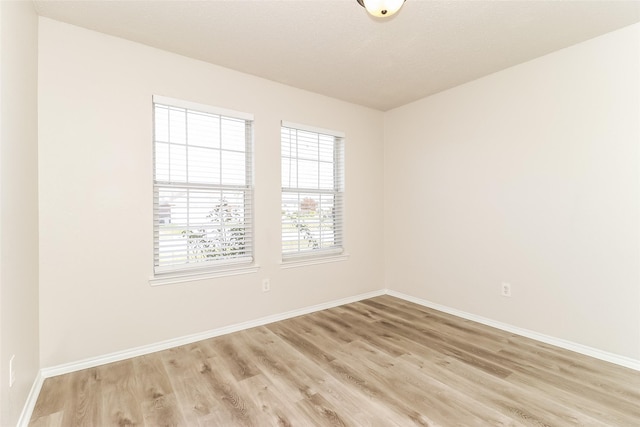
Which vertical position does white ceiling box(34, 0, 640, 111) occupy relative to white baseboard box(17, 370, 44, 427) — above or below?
above

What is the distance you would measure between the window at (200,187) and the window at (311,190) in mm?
472

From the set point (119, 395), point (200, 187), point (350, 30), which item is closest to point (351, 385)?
point (119, 395)

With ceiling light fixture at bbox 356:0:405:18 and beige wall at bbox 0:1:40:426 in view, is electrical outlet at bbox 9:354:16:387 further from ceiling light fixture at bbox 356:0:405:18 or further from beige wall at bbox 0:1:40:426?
ceiling light fixture at bbox 356:0:405:18

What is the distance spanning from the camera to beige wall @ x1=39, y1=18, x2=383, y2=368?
7.39 ft

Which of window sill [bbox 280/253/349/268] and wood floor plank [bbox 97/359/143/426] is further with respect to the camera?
window sill [bbox 280/253/349/268]

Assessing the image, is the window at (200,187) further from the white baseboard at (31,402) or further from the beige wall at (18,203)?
the white baseboard at (31,402)

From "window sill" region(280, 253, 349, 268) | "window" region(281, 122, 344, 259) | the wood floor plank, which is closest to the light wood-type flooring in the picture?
the wood floor plank

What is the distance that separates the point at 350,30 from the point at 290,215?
1.93m

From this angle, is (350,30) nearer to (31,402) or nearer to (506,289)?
(506,289)

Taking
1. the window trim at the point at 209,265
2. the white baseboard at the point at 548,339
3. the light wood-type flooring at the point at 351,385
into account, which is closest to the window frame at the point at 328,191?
the window trim at the point at 209,265

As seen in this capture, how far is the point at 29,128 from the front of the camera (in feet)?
6.46

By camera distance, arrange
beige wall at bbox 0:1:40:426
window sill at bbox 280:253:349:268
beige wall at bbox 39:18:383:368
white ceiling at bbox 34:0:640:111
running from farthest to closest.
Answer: window sill at bbox 280:253:349:268
beige wall at bbox 39:18:383:368
white ceiling at bbox 34:0:640:111
beige wall at bbox 0:1:40:426

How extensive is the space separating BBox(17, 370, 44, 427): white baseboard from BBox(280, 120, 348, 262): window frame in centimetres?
207

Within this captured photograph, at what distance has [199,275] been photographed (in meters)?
2.87
